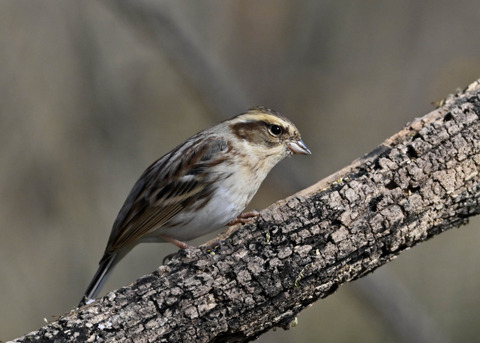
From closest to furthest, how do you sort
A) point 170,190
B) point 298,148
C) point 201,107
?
point 170,190 → point 298,148 → point 201,107

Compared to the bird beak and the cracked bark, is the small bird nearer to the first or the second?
the bird beak

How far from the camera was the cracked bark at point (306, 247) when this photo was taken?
3732 millimetres

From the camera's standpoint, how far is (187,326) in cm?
374

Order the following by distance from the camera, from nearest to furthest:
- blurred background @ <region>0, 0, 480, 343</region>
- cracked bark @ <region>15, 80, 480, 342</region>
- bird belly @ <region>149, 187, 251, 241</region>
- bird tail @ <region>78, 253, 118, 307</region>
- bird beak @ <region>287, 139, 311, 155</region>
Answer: cracked bark @ <region>15, 80, 480, 342</region>
bird belly @ <region>149, 187, 251, 241</region>
bird tail @ <region>78, 253, 118, 307</region>
bird beak @ <region>287, 139, 311, 155</region>
blurred background @ <region>0, 0, 480, 343</region>

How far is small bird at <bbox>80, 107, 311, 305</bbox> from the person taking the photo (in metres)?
5.11

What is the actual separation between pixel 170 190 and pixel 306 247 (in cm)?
154

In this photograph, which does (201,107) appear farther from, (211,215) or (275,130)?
(211,215)

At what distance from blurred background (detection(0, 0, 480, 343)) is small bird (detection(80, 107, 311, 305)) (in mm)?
2823

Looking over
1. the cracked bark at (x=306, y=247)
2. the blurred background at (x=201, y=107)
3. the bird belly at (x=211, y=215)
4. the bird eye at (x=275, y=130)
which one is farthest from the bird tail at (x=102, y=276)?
the blurred background at (x=201, y=107)

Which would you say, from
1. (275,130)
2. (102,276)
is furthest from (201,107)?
(102,276)

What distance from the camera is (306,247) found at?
3990 mm

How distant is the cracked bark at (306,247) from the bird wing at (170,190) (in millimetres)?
992

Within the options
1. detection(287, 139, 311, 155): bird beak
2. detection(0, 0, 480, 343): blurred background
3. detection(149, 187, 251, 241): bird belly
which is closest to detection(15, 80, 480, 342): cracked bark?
detection(149, 187, 251, 241): bird belly

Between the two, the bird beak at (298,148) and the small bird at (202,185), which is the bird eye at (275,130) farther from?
the bird beak at (298,148)
